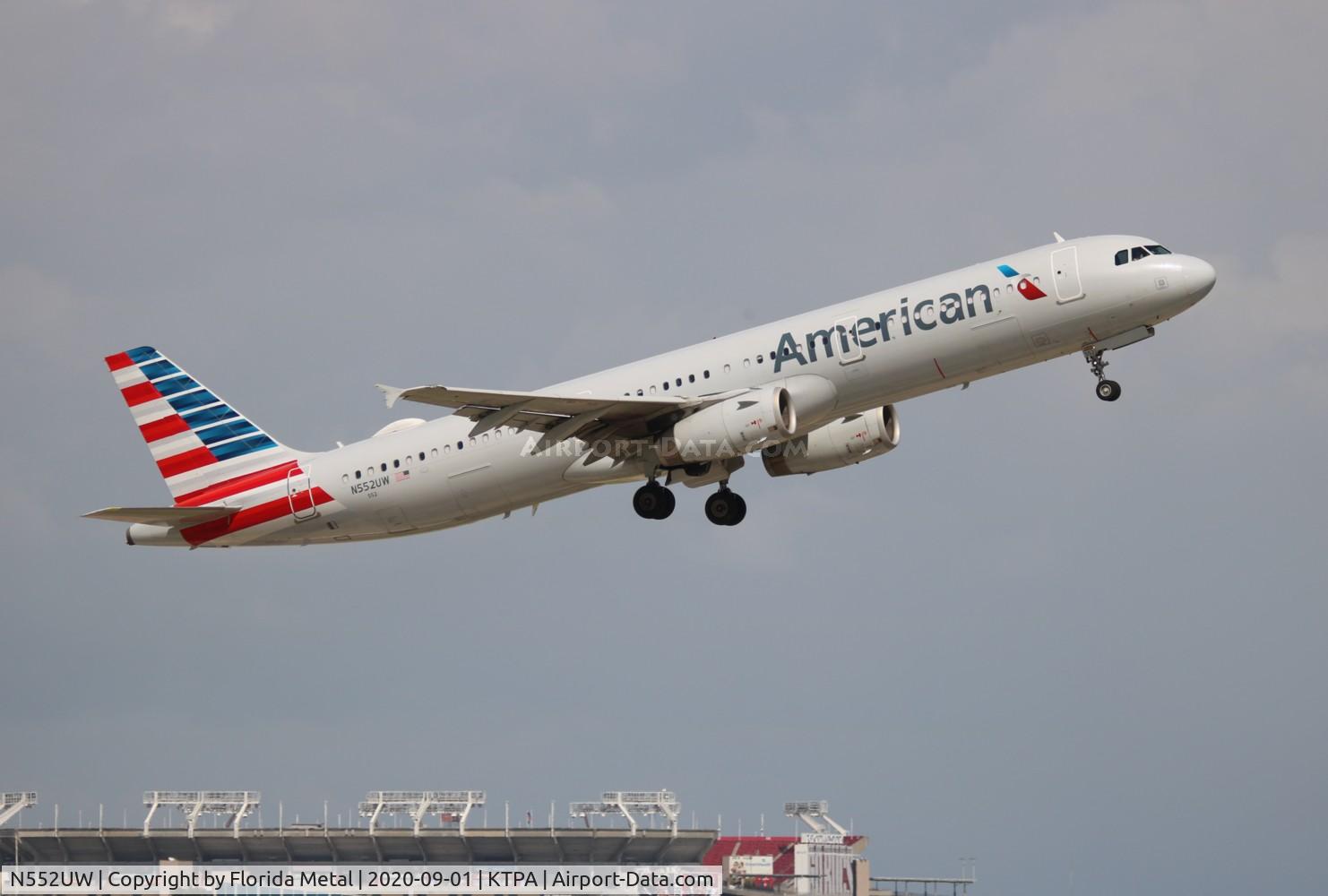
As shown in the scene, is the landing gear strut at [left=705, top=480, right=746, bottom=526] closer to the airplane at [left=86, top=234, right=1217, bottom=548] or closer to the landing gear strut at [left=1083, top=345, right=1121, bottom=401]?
the airplane at [left=86, top=234, right=1217, bottom=548]

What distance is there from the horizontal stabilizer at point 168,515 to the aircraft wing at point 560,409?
1008 centimetres

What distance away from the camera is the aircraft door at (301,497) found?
53.8 metres

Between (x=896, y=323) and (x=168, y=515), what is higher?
(x=896, y=323)

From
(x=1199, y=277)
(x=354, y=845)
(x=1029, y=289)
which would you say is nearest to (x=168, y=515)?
(x=1029, y=289)

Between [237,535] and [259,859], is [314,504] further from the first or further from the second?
[259,859]

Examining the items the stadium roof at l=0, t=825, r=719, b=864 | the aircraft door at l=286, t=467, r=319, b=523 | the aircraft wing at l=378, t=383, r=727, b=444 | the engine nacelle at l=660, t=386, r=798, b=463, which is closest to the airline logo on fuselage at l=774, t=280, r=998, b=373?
the engine nacelle at l=660, t=386, r=798, b=463

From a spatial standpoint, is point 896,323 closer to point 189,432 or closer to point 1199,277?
point 1199,277

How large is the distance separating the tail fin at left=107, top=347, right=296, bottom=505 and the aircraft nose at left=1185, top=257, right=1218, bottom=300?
1051 inches

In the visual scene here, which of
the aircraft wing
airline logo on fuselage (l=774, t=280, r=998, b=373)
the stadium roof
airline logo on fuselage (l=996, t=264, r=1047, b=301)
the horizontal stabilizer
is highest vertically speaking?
airline logo on fuselage (l=996, t=264, r=1047, b=301)

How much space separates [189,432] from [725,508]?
1717cm

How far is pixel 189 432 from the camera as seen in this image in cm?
5712

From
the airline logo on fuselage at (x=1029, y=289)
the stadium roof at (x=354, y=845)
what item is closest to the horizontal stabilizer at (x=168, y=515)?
the airline logo on fuselage at (x=1029, y=289)

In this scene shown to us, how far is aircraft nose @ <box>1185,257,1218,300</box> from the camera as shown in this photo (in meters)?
46.1

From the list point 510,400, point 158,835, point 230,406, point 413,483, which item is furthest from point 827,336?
point 158,835
